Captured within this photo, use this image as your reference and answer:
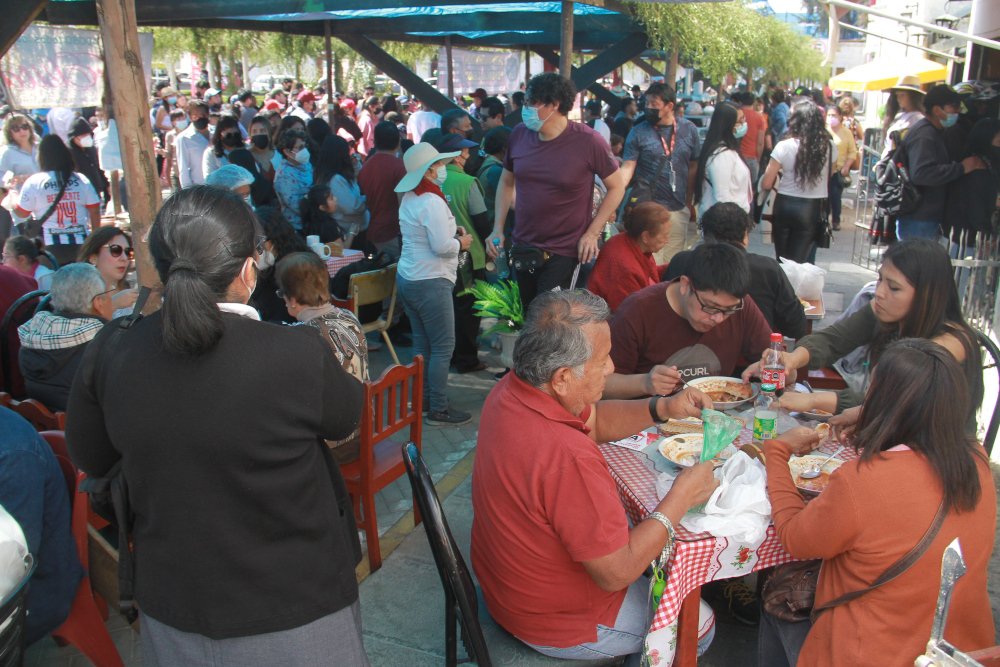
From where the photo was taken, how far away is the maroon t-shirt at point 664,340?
3412 millimetres

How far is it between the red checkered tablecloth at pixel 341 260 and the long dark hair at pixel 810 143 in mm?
3858

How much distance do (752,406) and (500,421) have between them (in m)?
1.36

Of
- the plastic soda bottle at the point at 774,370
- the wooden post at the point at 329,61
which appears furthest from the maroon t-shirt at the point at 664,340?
the wooden post at the point at 329,61

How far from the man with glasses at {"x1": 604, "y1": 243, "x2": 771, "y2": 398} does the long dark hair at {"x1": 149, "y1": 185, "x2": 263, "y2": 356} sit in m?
1.89

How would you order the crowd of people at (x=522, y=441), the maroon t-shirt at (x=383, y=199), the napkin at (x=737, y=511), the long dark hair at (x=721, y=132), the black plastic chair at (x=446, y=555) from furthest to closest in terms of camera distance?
1. the long dark hair at (x=721, y=132)
2. the maroon t-shirt at (x=383, y=199)
3. the napkin at (x=737, y=511)
4. the black plastic chair at (x=446, y=555)
5. the crowd of people at (x=522, y=441)

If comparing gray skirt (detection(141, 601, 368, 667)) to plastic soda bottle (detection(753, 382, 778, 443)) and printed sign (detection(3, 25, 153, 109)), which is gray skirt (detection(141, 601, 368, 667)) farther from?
printed sign (detection(3, 25, 153, 109))

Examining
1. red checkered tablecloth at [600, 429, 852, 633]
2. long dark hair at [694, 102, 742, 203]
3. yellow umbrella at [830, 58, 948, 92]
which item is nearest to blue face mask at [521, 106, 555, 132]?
long dark hair at [694, 102, 742, 203]

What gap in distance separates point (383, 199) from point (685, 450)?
450cm

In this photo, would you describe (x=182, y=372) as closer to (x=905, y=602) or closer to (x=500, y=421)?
(x=500, y=421)

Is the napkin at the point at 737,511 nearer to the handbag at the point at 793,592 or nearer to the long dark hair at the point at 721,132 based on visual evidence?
the handbag at the point at 793,592

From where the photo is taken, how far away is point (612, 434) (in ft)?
9.65

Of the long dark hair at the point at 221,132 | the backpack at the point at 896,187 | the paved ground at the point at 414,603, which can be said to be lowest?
the paved ground at the point at 414,603

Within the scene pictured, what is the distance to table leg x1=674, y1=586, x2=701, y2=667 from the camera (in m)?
2.41

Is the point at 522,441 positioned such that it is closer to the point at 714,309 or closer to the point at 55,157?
the point at 714,309
